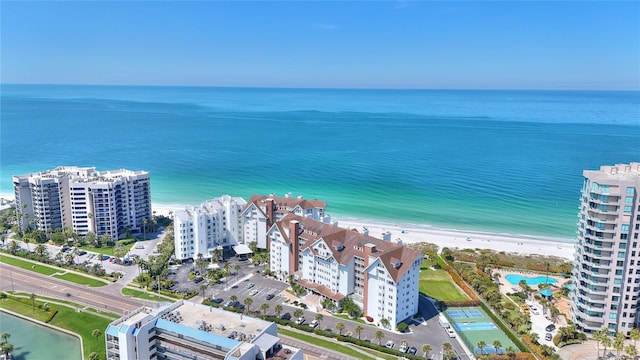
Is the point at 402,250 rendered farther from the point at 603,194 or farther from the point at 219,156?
the point at 219,156

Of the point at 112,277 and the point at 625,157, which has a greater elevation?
the point at 625,157

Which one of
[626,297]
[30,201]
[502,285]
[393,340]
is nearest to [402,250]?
[393,340]

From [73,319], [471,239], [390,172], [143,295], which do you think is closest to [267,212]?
[143,295]

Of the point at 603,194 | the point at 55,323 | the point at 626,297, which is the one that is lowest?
the point at 55,323

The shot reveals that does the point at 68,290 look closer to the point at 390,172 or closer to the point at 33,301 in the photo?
the point at 33,301

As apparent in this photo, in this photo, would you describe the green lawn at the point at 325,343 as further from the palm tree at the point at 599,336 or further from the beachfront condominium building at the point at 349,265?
the palm tree at the point at 599,336

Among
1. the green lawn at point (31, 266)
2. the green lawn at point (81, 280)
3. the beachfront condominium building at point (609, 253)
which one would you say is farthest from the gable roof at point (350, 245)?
the green lawn at point (31, 266)
